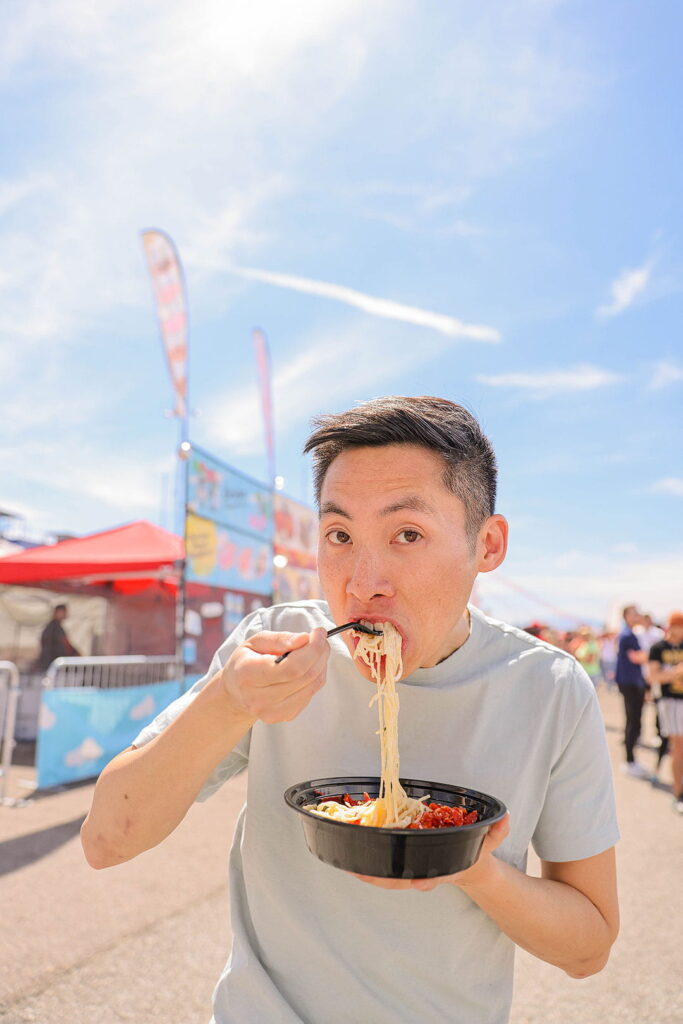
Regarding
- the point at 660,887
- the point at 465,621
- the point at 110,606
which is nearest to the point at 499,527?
the point at 465,621

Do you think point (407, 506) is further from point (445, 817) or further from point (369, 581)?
point (445, 817)

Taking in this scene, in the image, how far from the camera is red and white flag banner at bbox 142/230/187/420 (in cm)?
997

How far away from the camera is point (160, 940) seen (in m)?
3.62

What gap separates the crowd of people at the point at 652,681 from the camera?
702cm

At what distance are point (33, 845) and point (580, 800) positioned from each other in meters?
4.93

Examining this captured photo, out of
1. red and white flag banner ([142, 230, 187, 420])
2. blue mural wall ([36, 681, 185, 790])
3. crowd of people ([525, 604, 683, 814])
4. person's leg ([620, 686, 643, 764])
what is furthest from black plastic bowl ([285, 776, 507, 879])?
red and white flag banner ([142, 230, 187, 420])

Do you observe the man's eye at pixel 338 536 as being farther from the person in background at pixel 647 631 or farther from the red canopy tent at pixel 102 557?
the person in background at pixel 647 631

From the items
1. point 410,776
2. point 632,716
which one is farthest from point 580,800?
point 632,716

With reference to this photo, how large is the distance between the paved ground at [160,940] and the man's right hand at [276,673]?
2.51 metres

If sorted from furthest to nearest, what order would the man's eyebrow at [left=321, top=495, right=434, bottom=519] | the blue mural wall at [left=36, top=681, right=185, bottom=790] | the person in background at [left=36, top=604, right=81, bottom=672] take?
1. the person in background at [left=36, top=604, right=81, bottom=672]
2. the blue mural wall at [left=36, top=681, right=185, bottom=790]
3. the man's eyebrow at [left=321, top=495, right=434, bottom=519]

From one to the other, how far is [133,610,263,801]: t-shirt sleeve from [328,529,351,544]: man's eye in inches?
12.6

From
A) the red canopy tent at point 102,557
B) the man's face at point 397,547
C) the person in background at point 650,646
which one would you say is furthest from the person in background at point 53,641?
the man's face at point 397,547

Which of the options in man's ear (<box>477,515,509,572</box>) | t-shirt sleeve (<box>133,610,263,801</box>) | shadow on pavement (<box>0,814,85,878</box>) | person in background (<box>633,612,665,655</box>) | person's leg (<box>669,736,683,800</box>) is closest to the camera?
t-shirt sleeve (<box>133,610,263,801</box>)

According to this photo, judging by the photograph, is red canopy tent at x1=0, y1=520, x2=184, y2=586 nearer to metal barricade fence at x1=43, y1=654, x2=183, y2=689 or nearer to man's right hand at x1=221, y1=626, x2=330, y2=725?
metal barricade fence at x1=43, y1=654, x2=183, y2=689
